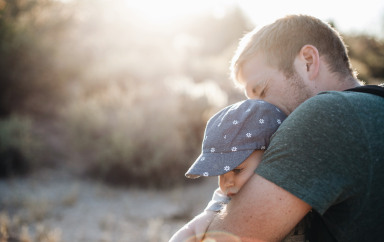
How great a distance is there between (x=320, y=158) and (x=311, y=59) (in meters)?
0.84

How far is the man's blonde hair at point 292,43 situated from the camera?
187 centimetres

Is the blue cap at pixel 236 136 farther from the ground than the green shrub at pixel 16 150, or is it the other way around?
the blue cap at pixel 236 136

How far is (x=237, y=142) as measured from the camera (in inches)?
58.5

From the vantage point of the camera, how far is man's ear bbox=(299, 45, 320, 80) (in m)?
1.81

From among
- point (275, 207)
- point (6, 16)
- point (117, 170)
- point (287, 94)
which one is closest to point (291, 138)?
point (275, 207)

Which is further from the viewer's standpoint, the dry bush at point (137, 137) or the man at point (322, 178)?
the dry bush at point (137, 137)

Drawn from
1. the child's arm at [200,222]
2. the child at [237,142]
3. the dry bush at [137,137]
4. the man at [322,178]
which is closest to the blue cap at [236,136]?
the child at [237,142]

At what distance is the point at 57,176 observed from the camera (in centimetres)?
661

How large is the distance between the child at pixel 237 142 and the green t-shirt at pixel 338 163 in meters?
0.18

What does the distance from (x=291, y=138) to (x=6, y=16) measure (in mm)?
9249

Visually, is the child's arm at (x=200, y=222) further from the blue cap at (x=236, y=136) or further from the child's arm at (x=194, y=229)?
the blue cap at (x=236, y=136)

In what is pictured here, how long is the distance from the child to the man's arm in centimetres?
17

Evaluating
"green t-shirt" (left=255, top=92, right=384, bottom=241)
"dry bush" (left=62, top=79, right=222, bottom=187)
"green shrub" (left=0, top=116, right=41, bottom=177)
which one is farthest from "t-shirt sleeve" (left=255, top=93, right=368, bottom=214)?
"green shrub" (left=0, top=116, right=41, bottom=177)

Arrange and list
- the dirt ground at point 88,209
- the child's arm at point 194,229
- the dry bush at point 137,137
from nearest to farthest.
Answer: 1. the child's arm at point 194,229
2. the dirt ground at point 88,209
3. the dry bush at point 137,137
